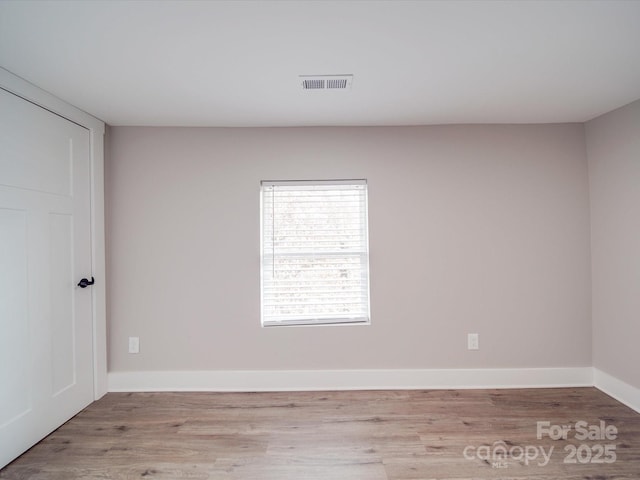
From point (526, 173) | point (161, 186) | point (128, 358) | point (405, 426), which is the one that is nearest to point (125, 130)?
point (161, 186)

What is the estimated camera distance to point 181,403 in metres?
2.67

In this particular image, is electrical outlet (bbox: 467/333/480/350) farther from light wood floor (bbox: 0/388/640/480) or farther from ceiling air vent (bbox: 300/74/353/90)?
ceiling air vent (bbox: 300/74/353/90)

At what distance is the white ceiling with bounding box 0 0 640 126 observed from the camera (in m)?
1.48

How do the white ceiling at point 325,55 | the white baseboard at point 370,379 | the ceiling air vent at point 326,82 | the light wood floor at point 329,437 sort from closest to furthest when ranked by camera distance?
the white ceiling at point 325,55, the light wood floor at point 329,437, the ceiling air vent at point 326,82, the white baseboard at point 370,379

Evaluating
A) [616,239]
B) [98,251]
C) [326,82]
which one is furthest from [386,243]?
[98,251]

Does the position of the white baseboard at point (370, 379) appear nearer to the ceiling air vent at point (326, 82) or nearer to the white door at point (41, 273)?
the white door at point (41, 273)

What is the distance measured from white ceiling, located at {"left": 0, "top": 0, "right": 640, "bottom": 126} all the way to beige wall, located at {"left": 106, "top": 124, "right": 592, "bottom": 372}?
0.35m

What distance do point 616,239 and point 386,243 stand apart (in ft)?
5.82

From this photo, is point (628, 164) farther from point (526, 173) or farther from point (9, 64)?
point (9, 64)

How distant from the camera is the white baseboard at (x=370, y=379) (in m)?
2.88

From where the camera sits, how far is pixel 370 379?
289 centimetres

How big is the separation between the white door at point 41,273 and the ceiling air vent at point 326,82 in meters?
1.74

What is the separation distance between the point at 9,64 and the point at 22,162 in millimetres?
544

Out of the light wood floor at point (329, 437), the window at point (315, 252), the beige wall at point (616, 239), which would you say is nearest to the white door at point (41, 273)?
the light wood floor at point (329, 437)
